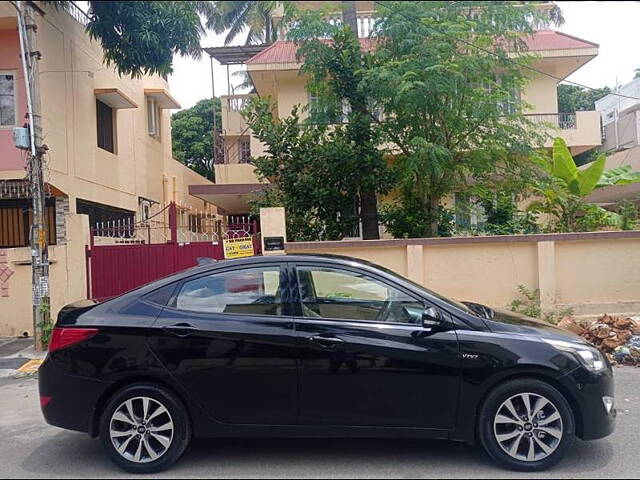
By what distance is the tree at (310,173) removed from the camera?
1088 cm

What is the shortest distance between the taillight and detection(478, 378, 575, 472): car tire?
2.99m

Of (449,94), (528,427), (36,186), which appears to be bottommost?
(528,427)

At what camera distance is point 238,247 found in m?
9.79

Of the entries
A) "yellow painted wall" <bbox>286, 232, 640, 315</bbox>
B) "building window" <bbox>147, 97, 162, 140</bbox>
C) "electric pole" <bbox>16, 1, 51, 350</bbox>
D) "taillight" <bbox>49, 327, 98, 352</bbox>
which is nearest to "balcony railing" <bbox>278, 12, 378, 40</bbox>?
"yellow painted wall" <bbox>286, 232, 640, 315</bbox>

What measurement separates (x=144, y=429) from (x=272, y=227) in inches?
229

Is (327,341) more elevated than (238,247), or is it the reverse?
(238,247)

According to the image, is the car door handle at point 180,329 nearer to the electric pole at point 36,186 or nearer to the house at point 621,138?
the electric pole at point 36,186

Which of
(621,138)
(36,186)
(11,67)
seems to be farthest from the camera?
(621,138)

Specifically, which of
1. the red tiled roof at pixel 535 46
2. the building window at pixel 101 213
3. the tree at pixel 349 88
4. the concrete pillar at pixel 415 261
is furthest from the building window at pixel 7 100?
the concrete pillar at pixel 415 261

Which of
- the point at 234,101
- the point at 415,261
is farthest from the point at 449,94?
the point at 234,101

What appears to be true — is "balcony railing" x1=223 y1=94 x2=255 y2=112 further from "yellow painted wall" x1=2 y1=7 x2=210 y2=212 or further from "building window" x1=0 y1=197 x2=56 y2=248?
"building window" x1=0 y1=197 x2=56 y2=248

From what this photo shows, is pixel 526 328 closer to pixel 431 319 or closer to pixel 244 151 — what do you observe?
pixel 431 319

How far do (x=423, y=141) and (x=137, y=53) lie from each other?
5.51 m

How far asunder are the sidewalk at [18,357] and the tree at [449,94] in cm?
687
